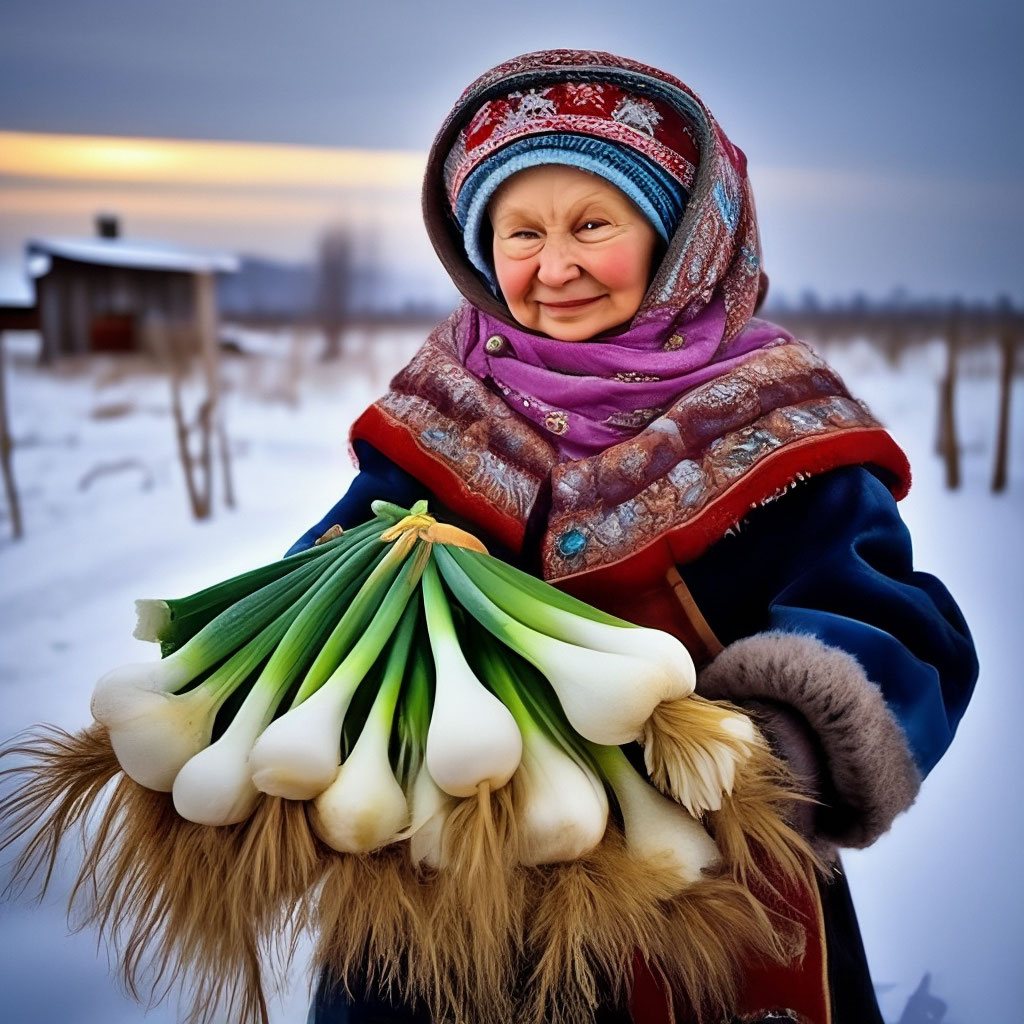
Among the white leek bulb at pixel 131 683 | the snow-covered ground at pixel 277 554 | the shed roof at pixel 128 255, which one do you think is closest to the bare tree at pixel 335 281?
the snow-covered ground at pixel 277 554

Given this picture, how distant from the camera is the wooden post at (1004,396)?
2881mm

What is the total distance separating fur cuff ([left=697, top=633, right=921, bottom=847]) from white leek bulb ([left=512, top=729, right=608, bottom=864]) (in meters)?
0.19

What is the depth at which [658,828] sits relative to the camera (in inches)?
30.2

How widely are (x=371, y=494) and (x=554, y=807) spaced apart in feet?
1.58

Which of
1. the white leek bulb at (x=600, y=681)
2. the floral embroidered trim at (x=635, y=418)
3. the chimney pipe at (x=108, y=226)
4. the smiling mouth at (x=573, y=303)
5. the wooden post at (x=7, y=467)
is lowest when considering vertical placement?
the wooden post at (x=7, y=467)

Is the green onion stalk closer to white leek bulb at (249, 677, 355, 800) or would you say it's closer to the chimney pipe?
white leek bulb at (249, 677, 355, 800)

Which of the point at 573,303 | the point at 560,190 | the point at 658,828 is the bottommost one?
the point at 658,828

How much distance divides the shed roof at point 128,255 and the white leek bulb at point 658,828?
2.54 m

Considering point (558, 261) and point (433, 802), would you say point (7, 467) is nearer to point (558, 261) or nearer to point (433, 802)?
point (558, 261)

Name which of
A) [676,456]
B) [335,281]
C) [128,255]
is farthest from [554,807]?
[128,255]

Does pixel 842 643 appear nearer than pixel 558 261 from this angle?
Yes

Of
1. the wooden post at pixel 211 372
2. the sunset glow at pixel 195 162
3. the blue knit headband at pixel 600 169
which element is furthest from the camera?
the wooden post at pixel 211 372

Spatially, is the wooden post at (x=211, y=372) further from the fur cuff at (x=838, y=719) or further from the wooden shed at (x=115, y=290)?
the fur cuff at (x=838, y=719)

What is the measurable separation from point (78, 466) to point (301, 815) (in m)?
2.61
